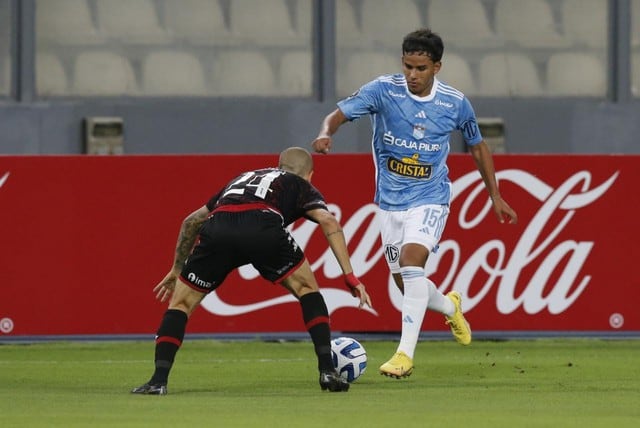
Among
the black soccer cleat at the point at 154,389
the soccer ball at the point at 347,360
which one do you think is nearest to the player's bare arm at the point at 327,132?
the soccer ball at the point at 347,360

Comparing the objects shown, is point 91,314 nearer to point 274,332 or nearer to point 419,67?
point 274,332

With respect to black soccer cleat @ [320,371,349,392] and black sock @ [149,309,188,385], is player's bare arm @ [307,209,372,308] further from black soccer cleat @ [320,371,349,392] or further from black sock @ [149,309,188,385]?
black sock @ [149,309,188,385]

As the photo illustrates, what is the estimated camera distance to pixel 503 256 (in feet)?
47.5

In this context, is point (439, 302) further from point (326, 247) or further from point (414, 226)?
point (326, 247)

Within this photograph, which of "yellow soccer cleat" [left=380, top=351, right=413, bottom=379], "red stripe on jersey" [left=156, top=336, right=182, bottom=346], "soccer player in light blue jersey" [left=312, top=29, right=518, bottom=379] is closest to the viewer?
"red stripe on jersey" [left=156, top=336, right=182, bottom=346]

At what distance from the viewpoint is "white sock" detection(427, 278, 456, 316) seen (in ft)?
37.2

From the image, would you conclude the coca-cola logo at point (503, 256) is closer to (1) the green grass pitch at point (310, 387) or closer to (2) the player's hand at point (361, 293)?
(1) the green grass pitch at point (310, 387)

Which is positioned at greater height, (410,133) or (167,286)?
(410,133)

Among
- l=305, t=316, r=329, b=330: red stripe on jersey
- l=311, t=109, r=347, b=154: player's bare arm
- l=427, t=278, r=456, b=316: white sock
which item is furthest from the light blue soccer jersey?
l=305, t=316, r=329, b=330: red stripe on jersey

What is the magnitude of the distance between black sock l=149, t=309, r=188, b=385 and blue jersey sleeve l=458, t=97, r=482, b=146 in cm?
239

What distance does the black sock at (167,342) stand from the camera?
32.1 feet

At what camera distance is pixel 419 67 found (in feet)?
35.6

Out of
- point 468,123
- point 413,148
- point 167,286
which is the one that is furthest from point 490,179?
point 167,286

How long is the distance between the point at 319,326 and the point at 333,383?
34 cm
